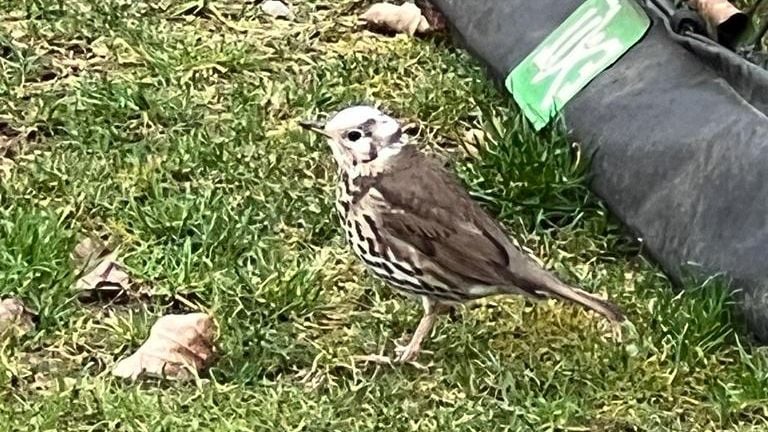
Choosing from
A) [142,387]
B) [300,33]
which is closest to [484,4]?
[300,33]

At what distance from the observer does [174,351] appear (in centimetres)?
445

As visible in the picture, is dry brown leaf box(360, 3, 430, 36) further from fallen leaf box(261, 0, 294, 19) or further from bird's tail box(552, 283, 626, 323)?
bird's tail box(552, 283, 626, 323)

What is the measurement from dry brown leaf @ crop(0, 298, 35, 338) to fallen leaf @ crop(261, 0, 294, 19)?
91.9 inches

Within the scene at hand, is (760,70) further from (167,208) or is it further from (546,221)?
(167,208)

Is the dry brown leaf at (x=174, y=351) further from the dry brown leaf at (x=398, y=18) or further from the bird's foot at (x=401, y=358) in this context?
the dry brown leaf at (x=398, y=18)

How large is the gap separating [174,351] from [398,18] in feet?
8.24

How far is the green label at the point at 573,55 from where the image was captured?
217 inches

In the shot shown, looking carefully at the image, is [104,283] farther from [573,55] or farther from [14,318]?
[573,55]

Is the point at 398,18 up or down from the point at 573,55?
down

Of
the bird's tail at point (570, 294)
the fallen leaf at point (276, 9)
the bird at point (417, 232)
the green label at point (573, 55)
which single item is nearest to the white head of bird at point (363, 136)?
the bird at point (417, 232)

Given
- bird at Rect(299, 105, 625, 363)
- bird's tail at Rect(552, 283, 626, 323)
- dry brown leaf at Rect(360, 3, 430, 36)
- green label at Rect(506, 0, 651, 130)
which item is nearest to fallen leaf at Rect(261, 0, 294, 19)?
dry brown leaf at Rect(360, 3, 430, 36)

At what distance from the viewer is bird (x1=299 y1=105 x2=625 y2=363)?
4.40m

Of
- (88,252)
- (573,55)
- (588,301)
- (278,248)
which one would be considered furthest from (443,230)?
(573,55)

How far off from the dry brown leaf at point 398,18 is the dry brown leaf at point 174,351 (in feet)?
7.56
